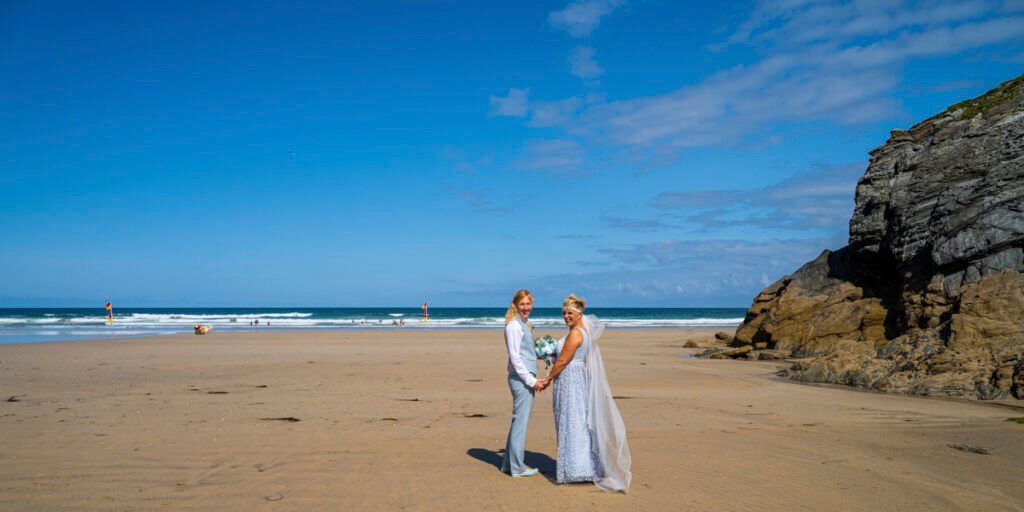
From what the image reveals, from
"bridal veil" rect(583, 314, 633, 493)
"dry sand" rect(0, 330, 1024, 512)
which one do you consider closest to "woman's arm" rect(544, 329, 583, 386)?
"bridal veil" rect(583, 314, 633, 493)

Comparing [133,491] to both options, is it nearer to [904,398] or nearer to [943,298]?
[904,398]

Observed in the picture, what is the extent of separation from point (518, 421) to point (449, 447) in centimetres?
197

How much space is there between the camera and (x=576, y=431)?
6625 mm

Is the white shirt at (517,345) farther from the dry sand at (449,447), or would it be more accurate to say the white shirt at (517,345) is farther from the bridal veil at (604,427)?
the dry sand at (449,447)

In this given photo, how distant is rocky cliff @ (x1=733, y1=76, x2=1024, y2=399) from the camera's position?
41.0ft

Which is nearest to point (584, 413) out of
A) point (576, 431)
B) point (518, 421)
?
point (576, 431)

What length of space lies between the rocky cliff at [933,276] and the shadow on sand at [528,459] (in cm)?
842

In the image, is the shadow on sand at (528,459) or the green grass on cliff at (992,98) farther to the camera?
the green grass on cliff at (992,98)

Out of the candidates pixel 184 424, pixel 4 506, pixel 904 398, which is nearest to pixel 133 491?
pixel 4 506

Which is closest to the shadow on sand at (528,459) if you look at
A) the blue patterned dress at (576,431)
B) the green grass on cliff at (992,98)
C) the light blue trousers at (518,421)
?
the light blue trousers at (518,421)

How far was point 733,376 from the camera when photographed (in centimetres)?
1602

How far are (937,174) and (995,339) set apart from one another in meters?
A: 5.87

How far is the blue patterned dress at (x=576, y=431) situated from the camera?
662 centimetres

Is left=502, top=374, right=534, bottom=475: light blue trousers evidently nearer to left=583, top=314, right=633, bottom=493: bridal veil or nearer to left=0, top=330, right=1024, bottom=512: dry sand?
left=0, top=330, right=1024, bottom=512: dry sand
